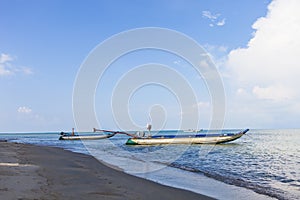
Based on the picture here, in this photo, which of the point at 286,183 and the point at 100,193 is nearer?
the point at 100,193

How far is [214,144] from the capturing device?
166 feet

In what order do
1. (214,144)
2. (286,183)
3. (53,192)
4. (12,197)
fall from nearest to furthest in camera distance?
(12,197)
(53,192)
(286,183)
(214,144)

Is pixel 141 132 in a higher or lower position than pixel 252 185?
higher

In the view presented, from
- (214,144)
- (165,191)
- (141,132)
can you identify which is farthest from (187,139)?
(165,191)

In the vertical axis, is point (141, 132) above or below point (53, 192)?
above

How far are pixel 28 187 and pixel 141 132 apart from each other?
4365 centimetres

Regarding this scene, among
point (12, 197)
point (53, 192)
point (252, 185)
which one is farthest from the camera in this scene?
point (252, 185)

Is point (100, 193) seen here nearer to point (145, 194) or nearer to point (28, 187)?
point (145, 194)

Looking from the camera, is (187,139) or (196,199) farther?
(187,139)

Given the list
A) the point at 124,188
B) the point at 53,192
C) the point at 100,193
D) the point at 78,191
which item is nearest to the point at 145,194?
the point at 124,188

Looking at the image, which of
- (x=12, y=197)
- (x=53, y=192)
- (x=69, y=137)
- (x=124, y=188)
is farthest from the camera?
(x=69, y=137)

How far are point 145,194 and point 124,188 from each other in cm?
99

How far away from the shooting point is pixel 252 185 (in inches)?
555

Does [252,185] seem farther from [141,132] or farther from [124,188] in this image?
[141,132]
